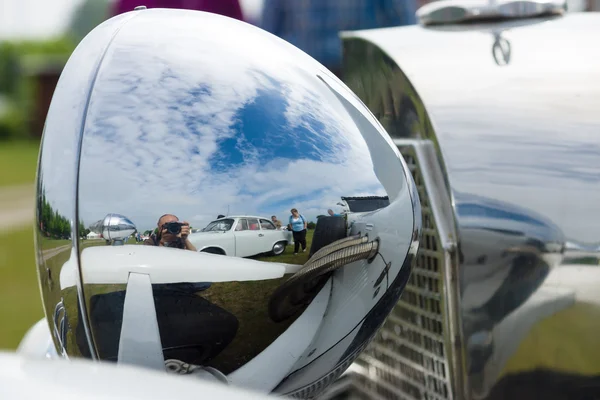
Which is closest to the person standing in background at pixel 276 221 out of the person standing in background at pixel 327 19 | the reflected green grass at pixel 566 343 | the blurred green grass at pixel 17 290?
the reflected green grass at pixel 566 343

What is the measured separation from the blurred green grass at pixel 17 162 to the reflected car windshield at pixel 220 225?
30.8 feet

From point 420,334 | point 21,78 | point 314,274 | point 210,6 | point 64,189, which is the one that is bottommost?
point 21,78

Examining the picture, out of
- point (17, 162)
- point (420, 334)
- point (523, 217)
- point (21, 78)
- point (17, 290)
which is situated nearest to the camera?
point (523, 217)

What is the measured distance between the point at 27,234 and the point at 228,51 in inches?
302

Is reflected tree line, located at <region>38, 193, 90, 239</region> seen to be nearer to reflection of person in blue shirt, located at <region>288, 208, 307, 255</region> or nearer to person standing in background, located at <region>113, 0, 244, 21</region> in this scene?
reflection of person in blue shirt, located at <region>288, 208, 307, 255</region>

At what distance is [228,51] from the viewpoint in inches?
38.6

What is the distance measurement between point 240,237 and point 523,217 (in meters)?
0.40

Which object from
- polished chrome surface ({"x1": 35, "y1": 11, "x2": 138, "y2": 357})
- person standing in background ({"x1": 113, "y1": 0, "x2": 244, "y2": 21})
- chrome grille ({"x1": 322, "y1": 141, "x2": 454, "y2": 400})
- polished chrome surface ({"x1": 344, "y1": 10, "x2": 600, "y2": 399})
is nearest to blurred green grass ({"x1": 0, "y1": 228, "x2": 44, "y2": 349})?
person standing in background ({"x1": 113, "y1": 0, "x2": 244, "y2": 21})

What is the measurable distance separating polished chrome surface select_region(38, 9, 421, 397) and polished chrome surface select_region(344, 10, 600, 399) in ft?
0.44

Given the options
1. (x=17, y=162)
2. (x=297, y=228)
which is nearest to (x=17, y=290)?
(x=297, y=228)

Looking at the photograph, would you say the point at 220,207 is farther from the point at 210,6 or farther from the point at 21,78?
the point at 21,78

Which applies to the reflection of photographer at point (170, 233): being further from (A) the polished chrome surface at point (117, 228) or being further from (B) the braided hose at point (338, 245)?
(B) the braided hose at point (338, 245)

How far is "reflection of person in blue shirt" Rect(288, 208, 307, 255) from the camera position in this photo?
0.91 metres

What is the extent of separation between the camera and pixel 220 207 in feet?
2.93
